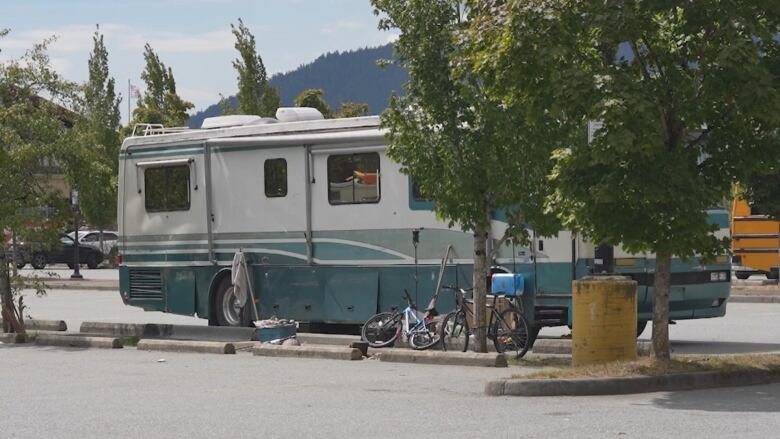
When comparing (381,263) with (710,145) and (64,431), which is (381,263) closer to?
(710,145)

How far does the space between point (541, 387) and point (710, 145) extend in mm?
3140

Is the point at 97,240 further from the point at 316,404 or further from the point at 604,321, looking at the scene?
the point at 316,404

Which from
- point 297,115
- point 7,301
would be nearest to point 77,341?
point 7,301

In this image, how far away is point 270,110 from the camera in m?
48.9

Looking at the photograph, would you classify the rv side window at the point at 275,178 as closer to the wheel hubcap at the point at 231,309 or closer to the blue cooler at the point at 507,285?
the wheel hubcap at the point at 231,309

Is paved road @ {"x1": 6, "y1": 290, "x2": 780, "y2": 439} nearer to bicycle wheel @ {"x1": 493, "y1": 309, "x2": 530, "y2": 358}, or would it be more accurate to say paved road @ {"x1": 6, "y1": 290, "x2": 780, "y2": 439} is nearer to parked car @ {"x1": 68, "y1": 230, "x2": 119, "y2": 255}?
→ bicycle wheel @ {"x1": 493, "y1": 309, "x2": 530, "y2": 358}

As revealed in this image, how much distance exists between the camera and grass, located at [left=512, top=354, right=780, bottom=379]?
561 inches

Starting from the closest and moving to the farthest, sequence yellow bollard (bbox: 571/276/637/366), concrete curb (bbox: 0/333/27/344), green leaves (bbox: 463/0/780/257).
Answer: green leaves (bbox: 463/0/780/257)
yellow bollard (bbox: 571/276/637/366)
concrete curb (bbox: 0/333/27/344)

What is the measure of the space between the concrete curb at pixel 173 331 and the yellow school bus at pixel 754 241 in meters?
16.7

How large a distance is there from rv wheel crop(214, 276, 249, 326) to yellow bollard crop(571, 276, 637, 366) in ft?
25.9

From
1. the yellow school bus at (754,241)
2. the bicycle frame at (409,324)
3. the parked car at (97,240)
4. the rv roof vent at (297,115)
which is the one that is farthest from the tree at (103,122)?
the bicycle frame at (409,324)

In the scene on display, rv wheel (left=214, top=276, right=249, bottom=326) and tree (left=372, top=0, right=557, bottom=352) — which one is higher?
tree (left=372, top=0, right=557, bottom=352)

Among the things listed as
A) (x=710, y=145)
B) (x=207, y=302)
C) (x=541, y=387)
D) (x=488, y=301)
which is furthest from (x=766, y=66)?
(x=207, y=302)

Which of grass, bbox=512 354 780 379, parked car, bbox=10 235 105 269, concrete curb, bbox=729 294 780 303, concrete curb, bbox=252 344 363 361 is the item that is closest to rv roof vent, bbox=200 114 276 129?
concrete curb, bbox=252 344 363 361
